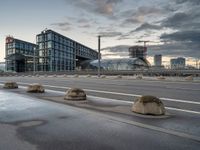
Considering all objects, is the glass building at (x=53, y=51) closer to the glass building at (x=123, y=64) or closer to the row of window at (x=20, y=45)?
the row of window at (x=20, y=45)

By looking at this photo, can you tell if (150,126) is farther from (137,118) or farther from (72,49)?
(72,49)

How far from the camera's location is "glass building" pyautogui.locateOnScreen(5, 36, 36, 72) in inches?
3937

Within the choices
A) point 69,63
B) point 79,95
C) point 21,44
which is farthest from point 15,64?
point 79,95

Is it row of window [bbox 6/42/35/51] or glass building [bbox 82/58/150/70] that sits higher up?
row of window [bbox 6/42/35/51]

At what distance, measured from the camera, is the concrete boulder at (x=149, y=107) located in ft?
24.9

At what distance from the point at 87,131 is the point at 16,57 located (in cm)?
9993

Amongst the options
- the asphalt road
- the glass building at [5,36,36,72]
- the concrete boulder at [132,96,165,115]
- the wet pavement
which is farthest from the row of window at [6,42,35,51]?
the concrete boulder at [132,96,165,115]

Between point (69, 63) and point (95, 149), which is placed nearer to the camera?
point (95, 149)

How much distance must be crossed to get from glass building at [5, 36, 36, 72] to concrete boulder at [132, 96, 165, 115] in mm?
94925

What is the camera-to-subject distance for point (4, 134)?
5.38 meters

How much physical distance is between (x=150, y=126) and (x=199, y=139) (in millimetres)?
1307

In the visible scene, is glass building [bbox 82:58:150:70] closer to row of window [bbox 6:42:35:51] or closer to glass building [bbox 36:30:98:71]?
glass building [bbox 36:30:98:71]

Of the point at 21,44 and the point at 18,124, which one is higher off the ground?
the point at 21,44

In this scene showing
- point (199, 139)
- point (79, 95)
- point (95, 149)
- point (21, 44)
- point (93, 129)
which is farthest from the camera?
point (21, 44)
